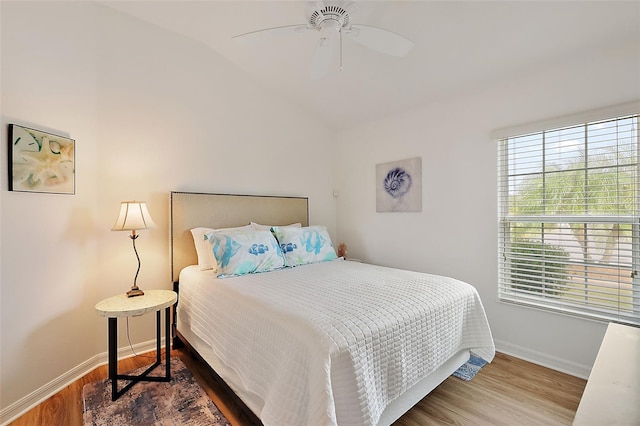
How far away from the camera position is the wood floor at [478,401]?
172cm

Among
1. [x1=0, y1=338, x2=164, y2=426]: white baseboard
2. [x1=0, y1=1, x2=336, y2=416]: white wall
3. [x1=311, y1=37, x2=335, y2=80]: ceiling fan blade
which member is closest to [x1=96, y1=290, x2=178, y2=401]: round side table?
[x1=0, y1=338, x2=164, y2=426]: white baseboard

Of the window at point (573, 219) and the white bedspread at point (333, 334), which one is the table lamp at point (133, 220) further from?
the window at point (573, 219)

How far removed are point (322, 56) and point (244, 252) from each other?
163cm

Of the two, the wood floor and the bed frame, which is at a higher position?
the bed frame

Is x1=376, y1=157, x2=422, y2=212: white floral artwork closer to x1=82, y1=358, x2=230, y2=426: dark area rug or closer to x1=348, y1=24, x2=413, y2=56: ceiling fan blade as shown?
x1=348, y1=24, x2=413, y2=56: ceiling fan blade

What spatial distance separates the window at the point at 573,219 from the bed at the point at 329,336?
812 millimetres

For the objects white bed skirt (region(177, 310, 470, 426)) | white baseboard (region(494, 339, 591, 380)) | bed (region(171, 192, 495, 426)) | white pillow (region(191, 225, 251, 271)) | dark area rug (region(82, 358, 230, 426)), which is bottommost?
dark area rug (region(82, 358, 230, 426))

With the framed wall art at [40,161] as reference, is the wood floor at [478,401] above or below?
below

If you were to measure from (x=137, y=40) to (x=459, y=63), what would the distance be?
9.17ft

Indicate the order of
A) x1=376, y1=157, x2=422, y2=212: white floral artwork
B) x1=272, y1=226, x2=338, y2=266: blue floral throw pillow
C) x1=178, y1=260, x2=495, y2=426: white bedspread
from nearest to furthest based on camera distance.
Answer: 1. x1=178, y1=260, x2=495, y2=426: white bedspread
2. x1=272, y1=226, x2=338, y2=266: blue floral throw pillow
3. x1=376, y1=157, x2=422, y2=212: white floral artwork

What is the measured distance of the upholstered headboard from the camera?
2.69 metres

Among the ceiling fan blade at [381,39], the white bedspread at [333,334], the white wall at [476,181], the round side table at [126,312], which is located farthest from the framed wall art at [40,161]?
the white wall at [476,181]

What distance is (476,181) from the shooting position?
272 centimetres

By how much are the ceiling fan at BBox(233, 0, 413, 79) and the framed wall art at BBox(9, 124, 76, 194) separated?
1.48 meters
